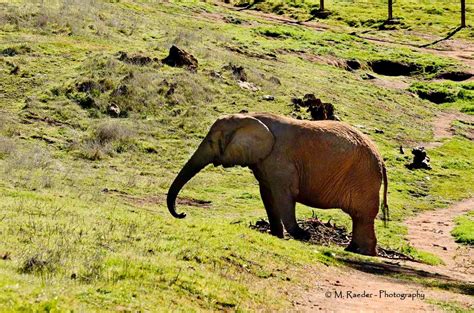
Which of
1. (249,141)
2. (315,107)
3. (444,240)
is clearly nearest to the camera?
(249,141)

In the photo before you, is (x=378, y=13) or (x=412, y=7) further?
(x=412, y=7)

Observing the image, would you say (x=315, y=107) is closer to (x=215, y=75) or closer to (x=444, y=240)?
(x=215, y=75)

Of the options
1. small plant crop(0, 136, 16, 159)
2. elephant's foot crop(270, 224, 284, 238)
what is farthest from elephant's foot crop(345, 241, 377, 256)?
small plant crop(0, 136, 16, 159)

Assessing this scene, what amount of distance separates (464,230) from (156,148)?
405 inches

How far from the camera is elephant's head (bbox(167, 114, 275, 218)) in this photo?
16594 mm

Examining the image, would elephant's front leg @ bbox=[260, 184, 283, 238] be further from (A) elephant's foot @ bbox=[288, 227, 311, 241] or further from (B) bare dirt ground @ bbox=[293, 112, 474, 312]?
(B) bare dirt ground @ bbox=[293, 112, 474, 312]

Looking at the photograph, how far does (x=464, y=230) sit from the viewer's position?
2400cm

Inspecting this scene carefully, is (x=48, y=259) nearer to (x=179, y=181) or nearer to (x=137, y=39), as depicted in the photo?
(x=179, y=181)

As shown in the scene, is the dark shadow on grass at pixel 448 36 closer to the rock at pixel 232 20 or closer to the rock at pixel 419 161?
the rock at pixel 232 20

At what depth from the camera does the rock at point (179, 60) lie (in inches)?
1441

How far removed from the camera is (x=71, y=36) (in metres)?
39.3

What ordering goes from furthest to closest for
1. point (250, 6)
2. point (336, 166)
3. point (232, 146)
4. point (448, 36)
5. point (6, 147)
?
point (250, 6) → point (448, 36) → point (6, 147) → point (336, 166) → point (232, 146)

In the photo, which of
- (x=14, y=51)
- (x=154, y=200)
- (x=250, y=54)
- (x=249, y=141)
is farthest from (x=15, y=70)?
(x=250, y=54)

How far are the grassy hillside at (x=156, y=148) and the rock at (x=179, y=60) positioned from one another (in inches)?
22.3
